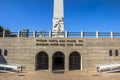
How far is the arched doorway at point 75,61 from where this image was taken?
25219 mm

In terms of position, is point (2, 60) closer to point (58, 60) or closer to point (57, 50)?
point (57, 50)

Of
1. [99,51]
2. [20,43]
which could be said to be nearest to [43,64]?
[20,43]

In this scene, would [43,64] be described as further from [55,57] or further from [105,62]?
[105,62]

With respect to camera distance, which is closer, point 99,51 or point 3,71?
point 3,71

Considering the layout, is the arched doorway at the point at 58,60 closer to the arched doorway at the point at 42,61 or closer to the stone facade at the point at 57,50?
the arched doorway at the point at 42,61

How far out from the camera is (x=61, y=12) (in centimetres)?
2655

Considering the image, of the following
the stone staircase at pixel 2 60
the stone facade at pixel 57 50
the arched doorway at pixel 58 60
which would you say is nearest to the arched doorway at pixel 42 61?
the stone facade at pixel 57 50

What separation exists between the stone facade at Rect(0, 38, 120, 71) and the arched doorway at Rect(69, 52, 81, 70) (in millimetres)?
909

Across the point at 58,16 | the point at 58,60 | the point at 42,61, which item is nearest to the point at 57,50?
the point at 42,61

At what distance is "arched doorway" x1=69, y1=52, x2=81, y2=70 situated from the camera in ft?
82.7

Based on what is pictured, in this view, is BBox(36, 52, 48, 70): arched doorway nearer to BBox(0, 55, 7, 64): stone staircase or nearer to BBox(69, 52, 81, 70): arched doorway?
BBox(69, 52, 81, 70): arched doorway

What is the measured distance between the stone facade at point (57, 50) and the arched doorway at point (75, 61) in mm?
909

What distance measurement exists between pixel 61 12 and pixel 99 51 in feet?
22.0

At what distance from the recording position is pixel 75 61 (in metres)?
25.4
